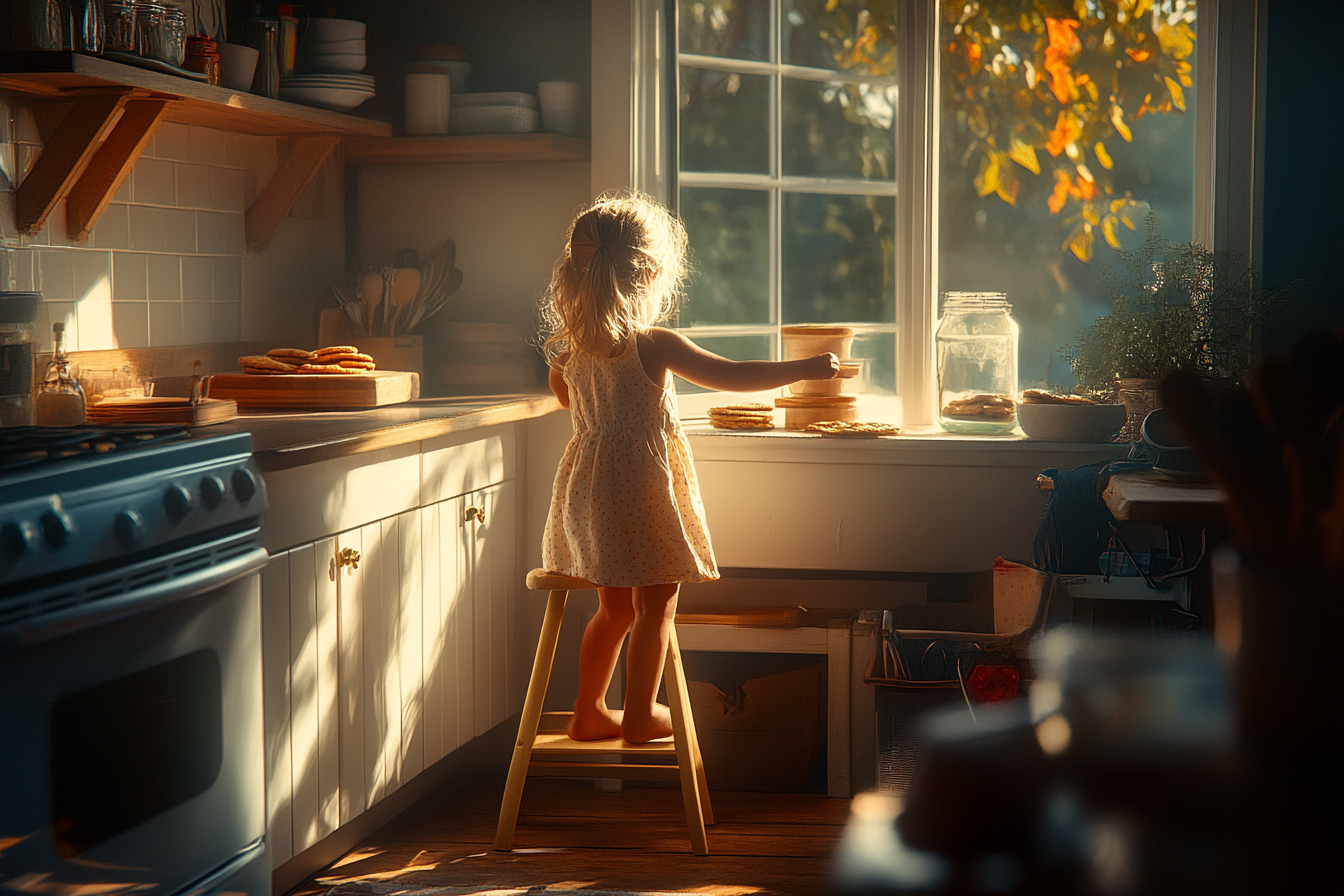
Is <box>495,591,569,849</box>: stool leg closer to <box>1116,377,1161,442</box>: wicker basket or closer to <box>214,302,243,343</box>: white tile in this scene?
<box>214,302,243,343</box>: white tile

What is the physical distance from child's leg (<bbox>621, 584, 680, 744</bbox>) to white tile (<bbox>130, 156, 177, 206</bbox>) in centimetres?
134

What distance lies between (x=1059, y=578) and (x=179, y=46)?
2040 millimetres

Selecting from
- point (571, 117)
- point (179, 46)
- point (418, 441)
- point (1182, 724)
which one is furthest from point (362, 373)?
point (1182, 724)

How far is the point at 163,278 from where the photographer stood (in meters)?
2.80

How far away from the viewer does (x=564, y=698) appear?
3.18 m

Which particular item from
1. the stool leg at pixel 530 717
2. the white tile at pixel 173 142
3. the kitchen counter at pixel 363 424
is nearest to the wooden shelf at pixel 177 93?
the white tile at pixel 173 142

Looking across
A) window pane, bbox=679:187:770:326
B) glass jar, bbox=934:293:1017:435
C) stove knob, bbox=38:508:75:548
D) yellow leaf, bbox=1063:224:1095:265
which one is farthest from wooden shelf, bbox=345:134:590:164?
stove knob, bbox=38:508:75:548

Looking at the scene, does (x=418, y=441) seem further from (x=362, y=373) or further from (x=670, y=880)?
(x=670, y=880)

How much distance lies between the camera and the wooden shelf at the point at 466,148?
3096 millimetres

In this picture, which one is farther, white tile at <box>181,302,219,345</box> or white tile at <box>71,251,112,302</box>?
white tile at <box>181,302,219,345</box>

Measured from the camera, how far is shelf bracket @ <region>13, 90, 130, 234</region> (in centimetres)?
237

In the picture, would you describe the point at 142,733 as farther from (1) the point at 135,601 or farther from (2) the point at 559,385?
(2) the point at 559,385

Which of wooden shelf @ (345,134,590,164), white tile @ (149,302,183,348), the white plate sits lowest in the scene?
white tile @ (149,302,183,348)

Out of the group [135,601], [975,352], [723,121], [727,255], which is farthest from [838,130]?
[135,601]
